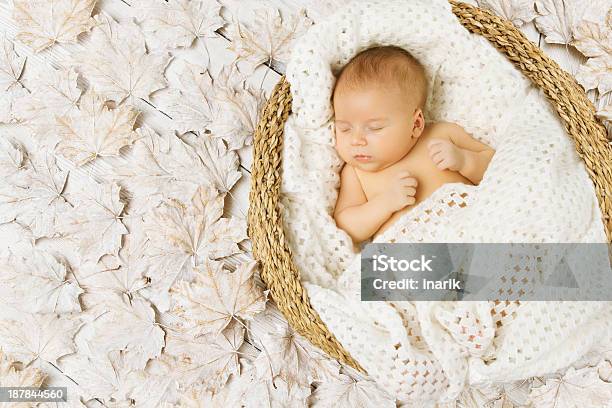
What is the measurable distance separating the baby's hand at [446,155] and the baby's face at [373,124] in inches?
2.3

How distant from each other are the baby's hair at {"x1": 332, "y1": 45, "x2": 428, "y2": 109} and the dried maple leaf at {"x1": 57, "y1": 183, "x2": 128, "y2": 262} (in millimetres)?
585

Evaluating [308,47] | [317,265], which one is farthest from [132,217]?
[308,47]

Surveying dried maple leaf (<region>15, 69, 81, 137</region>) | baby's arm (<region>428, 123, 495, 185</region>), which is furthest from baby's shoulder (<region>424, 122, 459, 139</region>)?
dried maple leaf (<region>15, 69, 81, 137</region>)

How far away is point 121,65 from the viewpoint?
158 cm

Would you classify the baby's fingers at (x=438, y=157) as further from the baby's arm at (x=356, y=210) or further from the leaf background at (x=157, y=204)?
the leaf background at (x=157, y=204)

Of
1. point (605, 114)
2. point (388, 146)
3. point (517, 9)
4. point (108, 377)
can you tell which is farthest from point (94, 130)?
point (605, 114)

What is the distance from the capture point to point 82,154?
1560mm

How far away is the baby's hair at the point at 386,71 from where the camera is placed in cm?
141

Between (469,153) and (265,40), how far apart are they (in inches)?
22.2

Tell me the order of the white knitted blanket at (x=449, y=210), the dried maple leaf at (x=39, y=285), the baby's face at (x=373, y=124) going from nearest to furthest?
the white knitted blanket at (x=449, y=210) → the baby's face at (x=373, y=124) → the dried maple leaf at (x=39, y=285)

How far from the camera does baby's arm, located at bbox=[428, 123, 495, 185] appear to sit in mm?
1457

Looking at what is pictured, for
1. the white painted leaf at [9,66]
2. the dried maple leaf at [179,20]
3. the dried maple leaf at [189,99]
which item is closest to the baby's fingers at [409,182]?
the dried maple leaf at [189,99]

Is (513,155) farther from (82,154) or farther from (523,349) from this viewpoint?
(82,154)

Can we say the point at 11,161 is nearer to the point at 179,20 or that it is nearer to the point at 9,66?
the point at 9,66
